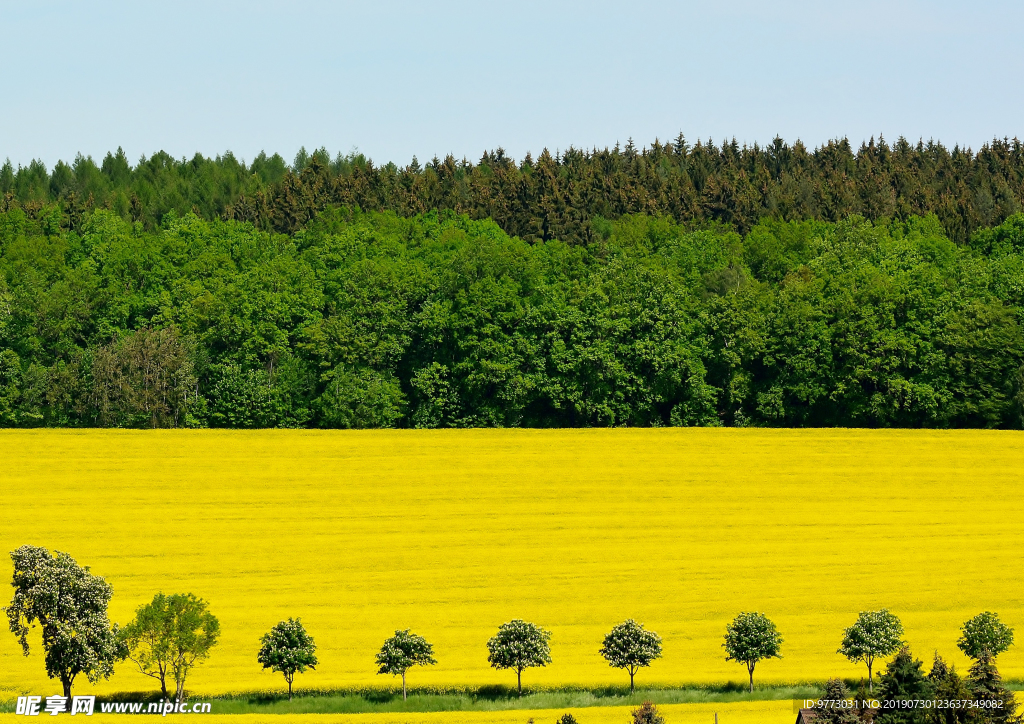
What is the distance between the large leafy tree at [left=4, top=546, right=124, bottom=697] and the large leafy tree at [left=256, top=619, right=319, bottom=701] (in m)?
5.14

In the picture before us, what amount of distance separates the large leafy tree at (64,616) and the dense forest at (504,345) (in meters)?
46.6

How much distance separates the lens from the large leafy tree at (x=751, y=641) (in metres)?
54.5

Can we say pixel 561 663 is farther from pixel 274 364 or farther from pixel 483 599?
pixel 274 364

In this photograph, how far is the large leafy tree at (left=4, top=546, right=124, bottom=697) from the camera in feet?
172

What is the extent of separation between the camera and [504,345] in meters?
104

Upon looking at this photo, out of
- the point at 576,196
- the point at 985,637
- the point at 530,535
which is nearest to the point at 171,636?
the point at 530,535

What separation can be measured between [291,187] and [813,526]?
102813mm

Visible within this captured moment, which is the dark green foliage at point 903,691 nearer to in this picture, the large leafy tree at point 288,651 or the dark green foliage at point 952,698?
the dark green foliage at point 952,698

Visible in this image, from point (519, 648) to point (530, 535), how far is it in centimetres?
1971

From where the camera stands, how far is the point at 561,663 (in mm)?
57375

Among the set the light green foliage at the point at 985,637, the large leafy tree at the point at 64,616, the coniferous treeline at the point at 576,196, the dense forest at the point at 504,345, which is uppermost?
the coniferous treeline at the point at 576,196

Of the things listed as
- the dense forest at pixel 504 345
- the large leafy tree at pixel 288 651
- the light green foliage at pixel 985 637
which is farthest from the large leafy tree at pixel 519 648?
the dense forest at pixel 504 345

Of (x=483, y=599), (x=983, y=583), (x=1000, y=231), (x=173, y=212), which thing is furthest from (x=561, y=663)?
(x=173, y=212)

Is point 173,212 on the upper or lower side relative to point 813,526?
upper
